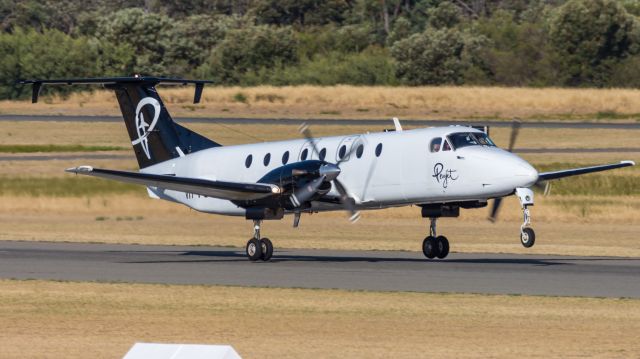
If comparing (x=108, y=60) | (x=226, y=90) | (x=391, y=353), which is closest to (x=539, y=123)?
(x=226, y=90)

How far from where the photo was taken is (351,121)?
247 feet

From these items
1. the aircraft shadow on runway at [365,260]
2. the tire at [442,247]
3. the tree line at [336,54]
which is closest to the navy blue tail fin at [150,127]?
the aircraft shadow on runway at [365,260]

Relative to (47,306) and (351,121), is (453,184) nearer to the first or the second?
(47,306)

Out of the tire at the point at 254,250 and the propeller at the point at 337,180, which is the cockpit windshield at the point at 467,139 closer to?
the propeller at the point at 337,180

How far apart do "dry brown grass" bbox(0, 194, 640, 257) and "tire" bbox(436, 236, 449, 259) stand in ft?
13.0

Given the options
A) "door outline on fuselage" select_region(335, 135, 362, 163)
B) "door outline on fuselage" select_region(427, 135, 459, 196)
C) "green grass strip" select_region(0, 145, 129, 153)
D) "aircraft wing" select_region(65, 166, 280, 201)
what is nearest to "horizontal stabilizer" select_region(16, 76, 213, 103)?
"aircraft wing" select_region(65, 166, 280, 201)

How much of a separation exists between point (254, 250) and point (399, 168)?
428 centimetres

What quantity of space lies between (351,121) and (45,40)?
31.8 meters

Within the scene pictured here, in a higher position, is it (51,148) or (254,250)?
(51,148)

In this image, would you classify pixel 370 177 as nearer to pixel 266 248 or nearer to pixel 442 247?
pixel 442 247

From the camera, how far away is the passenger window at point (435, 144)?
29.0 meters

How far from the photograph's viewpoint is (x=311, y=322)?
19.5 meters

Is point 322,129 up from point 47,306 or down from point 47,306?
up

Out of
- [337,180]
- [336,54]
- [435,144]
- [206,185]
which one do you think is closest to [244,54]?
[336,54]
